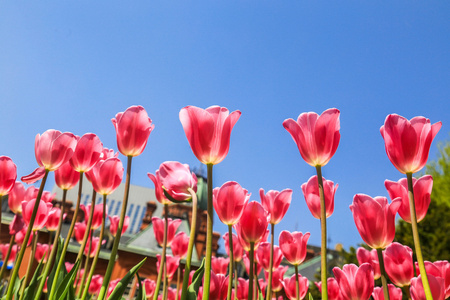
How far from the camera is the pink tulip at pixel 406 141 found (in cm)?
100

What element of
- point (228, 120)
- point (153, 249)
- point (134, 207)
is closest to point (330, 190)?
point (228, 120)

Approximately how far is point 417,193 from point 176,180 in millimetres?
788

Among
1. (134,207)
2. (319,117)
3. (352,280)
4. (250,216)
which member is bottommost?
(352,280)

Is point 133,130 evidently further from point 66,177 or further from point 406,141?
point 406,141

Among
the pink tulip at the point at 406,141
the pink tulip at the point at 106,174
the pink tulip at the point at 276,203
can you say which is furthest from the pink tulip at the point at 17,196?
the pink tulip at the point at 406,141

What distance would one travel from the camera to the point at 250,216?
1299mm

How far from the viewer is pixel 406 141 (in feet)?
3.28

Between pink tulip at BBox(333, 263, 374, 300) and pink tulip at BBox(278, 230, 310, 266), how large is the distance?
409mm

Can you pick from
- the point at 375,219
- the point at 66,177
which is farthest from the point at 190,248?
the point at 66,177

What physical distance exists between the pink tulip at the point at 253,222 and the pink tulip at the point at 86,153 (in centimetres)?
62

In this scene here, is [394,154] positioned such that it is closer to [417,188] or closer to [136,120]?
[417,188]

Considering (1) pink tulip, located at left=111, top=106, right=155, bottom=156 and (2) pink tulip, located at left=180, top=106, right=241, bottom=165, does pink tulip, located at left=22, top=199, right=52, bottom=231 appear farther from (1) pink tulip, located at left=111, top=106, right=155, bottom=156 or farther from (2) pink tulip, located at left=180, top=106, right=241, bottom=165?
(2) pink tulip, located at left=180, top=106, right=241, bottom=165

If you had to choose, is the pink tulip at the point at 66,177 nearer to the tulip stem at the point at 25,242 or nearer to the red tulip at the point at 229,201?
the tulip stem at the point at 25,242

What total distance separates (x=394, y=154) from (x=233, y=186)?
51 centimetres
